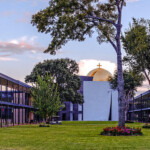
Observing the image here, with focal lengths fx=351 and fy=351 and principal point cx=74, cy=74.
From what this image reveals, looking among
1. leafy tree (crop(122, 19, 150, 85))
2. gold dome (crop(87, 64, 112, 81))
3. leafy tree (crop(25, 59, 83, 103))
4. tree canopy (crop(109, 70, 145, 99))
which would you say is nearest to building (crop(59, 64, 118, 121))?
gold dome (crop(87, 64, 112, 81))

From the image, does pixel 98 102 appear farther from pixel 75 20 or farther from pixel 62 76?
pixel 75 20

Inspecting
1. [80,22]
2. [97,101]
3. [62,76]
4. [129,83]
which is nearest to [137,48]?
[80,22]

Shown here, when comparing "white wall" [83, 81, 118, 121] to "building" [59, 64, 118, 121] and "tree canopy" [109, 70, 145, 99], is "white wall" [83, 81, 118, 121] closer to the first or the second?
"building" [59, 64, 118, 121]

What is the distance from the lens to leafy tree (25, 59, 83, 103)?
64188mm

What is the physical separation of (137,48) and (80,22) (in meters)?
8.30

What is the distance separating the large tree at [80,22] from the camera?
25891 millimetres

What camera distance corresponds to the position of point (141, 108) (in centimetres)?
7581

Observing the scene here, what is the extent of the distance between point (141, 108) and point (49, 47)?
51444mm

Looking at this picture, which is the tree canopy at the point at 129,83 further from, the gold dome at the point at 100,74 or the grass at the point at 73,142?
the grass at the point at 73,142

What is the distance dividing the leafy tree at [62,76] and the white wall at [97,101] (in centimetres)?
2472

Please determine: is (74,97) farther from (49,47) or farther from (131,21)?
(49,47)

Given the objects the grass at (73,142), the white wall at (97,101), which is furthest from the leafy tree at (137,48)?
the white wall at (97,101)

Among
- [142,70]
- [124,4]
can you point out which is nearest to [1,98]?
[142,70]

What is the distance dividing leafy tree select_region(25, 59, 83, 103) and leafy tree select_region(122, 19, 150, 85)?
91.9 feet
